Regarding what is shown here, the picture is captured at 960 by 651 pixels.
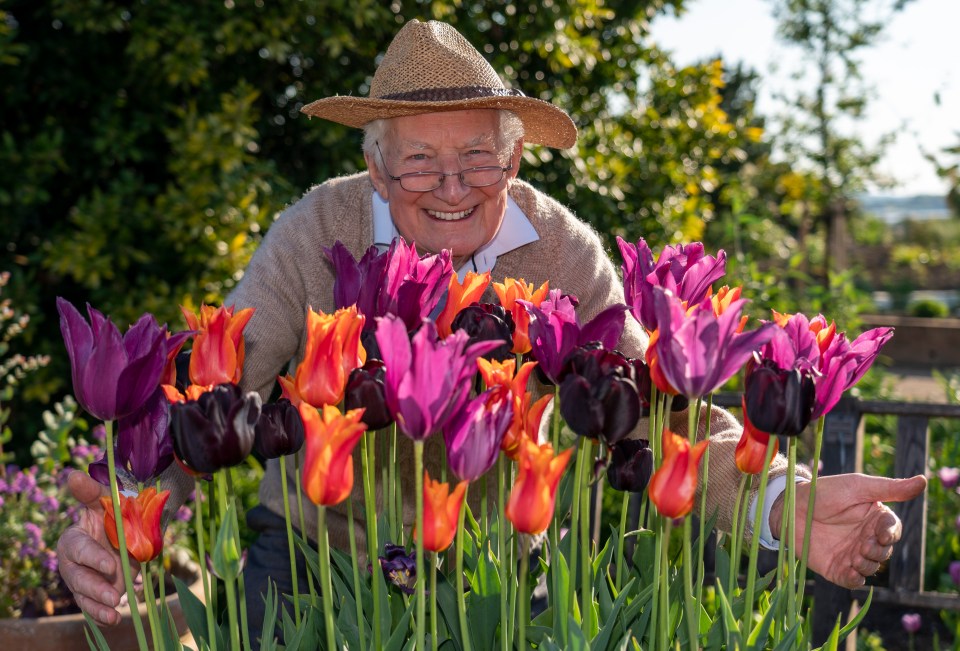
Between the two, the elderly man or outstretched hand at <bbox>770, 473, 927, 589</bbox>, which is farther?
the elderly man

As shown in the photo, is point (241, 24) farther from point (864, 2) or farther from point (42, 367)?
point (864, 2)

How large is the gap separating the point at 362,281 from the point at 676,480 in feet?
1.45

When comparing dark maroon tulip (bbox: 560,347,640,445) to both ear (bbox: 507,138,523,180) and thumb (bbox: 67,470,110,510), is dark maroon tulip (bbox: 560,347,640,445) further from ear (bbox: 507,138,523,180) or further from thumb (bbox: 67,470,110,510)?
ear (bbox: 507,138,523,180)

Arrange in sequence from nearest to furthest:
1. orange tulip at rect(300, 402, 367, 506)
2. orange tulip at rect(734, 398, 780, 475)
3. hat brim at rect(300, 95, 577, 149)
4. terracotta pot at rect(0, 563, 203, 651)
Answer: orange tulip at rect(300, 402, 367, 506) < orange tulip at rect(734, 398, 780, 475) < hat brim at rect(300, 95, 577, 149) < terracotta pot at rect(0, 563, 203, 651)

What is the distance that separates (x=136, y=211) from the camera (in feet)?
13.2

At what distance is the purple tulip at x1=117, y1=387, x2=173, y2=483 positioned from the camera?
106 cm

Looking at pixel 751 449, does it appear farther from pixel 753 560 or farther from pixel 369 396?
pixel 369 396

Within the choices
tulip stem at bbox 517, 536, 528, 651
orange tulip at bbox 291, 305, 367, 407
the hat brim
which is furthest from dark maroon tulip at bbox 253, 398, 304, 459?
the hat brim

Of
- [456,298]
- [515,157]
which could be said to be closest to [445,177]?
[515,157]

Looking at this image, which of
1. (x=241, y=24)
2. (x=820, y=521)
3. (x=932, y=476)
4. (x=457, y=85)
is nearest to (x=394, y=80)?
(x=457, y=85)

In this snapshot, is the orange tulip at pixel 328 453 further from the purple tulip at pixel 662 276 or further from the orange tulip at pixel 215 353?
the purple tulip at pixel 662 276

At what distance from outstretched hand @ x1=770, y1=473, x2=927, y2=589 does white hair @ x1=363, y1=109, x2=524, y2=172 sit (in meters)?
0.97

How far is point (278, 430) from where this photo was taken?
1.02 m

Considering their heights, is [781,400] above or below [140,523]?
above
